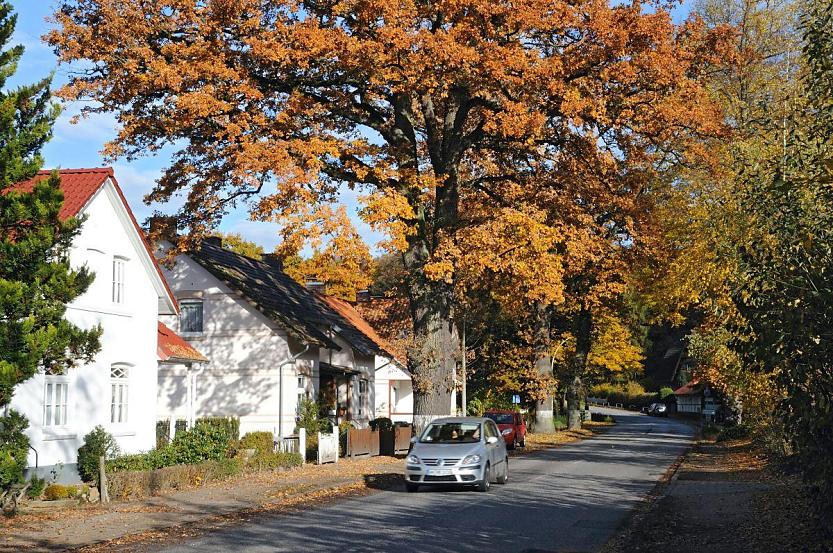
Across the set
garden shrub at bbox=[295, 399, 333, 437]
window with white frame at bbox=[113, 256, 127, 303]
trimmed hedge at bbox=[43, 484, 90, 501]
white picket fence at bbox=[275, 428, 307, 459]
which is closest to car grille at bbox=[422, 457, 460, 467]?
trimmed hedge at bbox=[43, 484, 90, 501]

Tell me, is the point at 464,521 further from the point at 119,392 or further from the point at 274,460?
the point at 119,392

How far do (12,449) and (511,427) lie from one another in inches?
1031

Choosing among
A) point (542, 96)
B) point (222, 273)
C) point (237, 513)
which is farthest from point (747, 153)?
point (222, 273)

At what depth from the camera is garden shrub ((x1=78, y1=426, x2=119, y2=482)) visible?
70.6ft

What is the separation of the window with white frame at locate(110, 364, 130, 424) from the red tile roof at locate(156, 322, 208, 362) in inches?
61.9

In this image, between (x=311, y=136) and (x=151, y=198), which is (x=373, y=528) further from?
(x=151, y=198)

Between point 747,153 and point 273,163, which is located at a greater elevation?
point 273,163

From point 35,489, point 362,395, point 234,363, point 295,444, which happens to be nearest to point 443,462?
point 35,489

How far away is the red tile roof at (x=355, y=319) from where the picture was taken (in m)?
46.0

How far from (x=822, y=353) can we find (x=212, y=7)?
19.9 m

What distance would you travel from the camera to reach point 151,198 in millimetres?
27328

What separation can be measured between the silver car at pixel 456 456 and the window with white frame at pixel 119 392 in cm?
799

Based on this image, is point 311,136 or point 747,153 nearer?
point 747,153

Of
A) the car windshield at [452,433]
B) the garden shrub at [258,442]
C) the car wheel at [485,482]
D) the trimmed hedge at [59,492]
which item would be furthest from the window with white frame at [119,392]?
the car wheel at [485,482]
